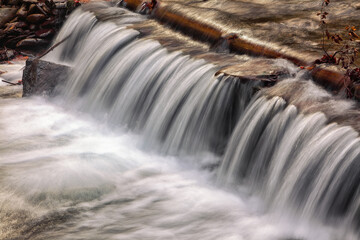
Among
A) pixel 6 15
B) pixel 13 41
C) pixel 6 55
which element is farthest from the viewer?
pixel 6 15

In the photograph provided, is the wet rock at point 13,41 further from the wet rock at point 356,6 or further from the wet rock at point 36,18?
the wet rock at point 356,6

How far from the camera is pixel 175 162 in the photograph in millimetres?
5926

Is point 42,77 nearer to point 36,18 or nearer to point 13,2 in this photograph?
point 36,18

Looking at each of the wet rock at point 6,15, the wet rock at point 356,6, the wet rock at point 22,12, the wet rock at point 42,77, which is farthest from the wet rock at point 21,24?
the wet rock at point 356,6

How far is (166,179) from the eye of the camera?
5.63 meters

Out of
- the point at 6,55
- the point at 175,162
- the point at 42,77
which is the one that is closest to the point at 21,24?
the point at 6,55

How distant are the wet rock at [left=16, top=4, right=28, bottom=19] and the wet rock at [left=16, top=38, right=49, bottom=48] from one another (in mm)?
503

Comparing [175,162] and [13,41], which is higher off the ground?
[13,41]

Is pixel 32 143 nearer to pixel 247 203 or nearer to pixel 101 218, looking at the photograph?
pixel 101 218

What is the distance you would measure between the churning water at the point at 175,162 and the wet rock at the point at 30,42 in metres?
2.70

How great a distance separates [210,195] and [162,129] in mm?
1287

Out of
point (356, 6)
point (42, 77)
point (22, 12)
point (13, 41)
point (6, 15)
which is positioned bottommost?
point (42, 77)

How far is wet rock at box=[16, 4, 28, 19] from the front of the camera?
34.0 feet

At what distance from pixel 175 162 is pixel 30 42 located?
5.21 metres
